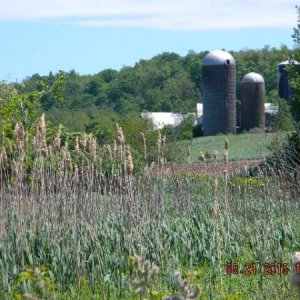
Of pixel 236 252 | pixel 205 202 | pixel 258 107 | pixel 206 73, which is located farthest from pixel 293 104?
pixel 258 107

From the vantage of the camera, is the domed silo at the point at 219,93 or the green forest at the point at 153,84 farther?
the green forest at the point at 153,84

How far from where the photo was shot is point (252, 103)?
6438 cm

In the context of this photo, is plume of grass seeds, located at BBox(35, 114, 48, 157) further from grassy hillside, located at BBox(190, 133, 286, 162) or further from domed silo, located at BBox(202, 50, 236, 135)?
domed silo, located at BBox(202, 50, 236, 135)

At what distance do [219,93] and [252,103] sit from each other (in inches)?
223

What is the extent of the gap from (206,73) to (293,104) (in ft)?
100

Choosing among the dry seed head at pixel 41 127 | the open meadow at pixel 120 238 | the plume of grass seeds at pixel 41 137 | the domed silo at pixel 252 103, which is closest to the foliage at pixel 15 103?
the open meadow at pixel 120 238

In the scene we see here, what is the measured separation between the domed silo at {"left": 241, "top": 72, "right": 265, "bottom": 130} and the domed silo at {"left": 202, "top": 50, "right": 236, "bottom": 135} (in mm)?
4114

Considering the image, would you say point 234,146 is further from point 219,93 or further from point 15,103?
point 15,103

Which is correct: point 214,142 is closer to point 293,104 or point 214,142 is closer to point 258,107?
point 258,107

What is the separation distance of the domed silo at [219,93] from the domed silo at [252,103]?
411cm

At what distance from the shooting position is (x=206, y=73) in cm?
5969

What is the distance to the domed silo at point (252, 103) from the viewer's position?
6397 cm
